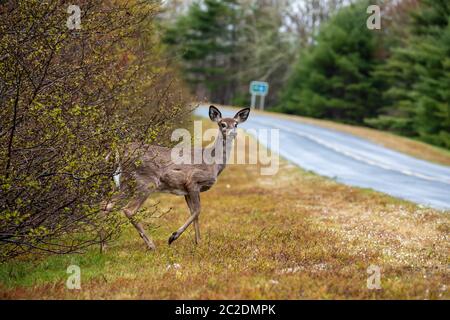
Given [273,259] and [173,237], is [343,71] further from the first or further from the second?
[273,259]

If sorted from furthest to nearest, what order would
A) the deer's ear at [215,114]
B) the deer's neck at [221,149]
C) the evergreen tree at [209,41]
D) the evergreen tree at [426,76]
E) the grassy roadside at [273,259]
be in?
the evergreen tree at [209,41], the evergreen tree at [426,76], the deer's neck at [221,149], the deer's ear at [215,114], the grassy roadside at [273,259]

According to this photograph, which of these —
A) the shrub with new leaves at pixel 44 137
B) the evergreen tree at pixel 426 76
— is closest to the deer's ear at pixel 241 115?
the shrub with new leaves at pixel 44 137

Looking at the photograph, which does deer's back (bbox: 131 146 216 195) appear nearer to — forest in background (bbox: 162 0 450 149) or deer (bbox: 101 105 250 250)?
deer (bbox: 101 105 250 250)

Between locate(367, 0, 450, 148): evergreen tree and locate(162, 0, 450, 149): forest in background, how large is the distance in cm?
8

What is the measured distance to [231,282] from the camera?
727 centimetres

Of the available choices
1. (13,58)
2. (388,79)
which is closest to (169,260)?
(13,58)

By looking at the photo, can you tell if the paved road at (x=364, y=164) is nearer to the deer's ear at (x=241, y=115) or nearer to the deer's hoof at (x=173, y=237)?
the deer's ear at (x=241, y=115)

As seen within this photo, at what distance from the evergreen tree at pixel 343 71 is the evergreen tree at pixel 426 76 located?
5611 millimetres

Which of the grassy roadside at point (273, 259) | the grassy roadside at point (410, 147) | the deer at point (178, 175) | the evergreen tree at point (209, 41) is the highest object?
the evergreen tree at point (209, 41)

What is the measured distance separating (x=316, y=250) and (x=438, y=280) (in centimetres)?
240

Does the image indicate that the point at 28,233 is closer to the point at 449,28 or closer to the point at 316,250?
the point at 316,250

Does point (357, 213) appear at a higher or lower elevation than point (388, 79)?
lower

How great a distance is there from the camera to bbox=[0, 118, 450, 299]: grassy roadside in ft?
22.9

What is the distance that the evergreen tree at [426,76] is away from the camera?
36.4m
